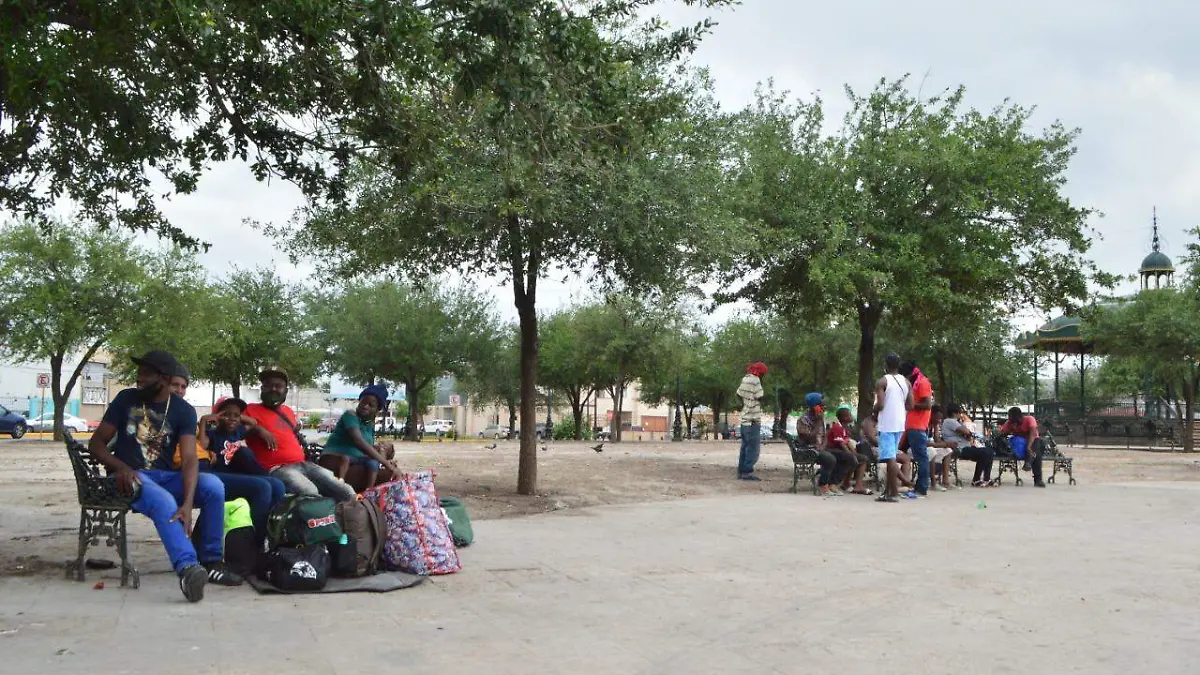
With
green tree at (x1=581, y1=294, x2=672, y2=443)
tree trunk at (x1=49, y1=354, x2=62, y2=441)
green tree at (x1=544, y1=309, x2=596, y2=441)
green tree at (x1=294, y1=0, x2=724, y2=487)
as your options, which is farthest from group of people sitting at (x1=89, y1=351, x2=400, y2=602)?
green tree at (x1=544, y1=309, x2=596, y2=441)

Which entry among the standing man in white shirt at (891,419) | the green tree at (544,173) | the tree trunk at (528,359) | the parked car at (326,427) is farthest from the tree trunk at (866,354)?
the parked car at (326,427)

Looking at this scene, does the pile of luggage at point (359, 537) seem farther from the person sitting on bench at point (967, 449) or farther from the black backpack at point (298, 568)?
the person sitting on bench at point (967, 449)

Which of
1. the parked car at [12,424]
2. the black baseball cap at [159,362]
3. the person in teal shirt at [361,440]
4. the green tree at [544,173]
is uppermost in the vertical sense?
the green tree at [544,173]

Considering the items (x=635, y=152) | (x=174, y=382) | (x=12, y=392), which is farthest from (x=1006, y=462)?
(x=12, y=392)

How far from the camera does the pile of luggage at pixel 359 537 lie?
253 inches

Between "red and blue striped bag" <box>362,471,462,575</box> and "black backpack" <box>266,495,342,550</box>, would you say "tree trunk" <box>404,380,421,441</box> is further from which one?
"black backpack" <box>266,495,342,550</box>

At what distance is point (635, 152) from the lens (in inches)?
390

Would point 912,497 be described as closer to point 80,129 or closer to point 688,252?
point 688,252

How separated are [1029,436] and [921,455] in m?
3.15

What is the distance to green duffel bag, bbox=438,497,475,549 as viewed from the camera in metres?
8.41

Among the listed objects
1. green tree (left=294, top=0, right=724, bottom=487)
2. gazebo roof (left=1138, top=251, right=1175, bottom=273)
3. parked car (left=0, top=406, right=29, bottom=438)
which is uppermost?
gazebo roof (left=1138, top=251, right=1175, bottom=273)

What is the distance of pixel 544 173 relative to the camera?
10.2 m

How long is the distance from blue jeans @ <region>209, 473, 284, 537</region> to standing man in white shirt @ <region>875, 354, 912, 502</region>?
841 cm

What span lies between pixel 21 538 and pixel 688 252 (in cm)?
776
